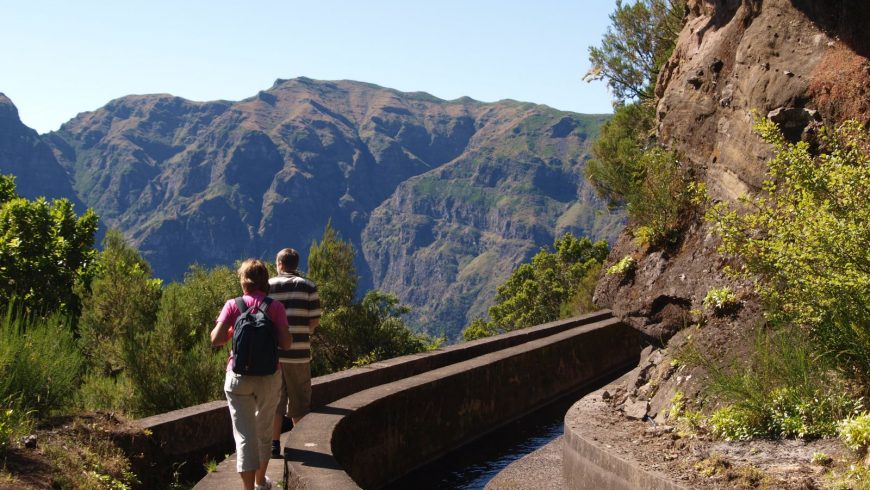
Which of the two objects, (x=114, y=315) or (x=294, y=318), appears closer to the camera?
(x=294, y=318)

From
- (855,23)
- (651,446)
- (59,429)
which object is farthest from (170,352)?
(855,23)

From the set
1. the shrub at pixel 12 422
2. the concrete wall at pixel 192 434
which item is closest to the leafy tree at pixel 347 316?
the concrete wall at pixel 192 434

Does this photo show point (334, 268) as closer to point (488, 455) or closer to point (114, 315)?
point (114, 315)

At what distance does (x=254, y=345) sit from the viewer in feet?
18.5

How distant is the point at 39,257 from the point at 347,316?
242 inches

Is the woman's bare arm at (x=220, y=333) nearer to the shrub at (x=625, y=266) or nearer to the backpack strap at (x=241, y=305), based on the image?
the backpack strap at (x=241, y=305)

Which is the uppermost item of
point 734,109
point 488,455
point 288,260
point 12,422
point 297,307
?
point 734,109

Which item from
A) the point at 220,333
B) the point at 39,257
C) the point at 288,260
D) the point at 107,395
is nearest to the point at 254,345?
the point at 220,333

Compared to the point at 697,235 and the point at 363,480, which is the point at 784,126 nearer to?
the point at 697,235

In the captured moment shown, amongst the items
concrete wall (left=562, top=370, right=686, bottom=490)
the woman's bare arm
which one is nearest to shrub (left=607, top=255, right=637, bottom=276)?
concrete wall (left=562, top=370, right=686, bottom=490)

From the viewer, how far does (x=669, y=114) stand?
10.7 metres

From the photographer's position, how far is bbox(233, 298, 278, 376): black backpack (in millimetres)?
5621

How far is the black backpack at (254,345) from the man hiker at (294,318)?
1.18m

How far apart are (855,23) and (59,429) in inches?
334
